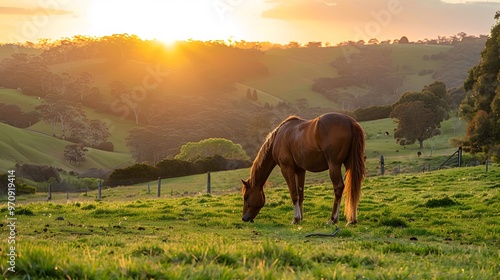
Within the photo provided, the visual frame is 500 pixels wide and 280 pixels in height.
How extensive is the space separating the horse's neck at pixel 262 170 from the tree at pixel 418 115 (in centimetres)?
6089

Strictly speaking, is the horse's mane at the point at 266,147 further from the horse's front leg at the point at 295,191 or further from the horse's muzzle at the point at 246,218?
the horse's muzzle at the point at 246,218

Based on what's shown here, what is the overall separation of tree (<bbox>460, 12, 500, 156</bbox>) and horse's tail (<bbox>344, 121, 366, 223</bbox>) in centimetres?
1929

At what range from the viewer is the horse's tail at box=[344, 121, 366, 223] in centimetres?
1488

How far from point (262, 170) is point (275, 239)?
5.86 meters

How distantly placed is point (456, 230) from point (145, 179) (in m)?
46.0

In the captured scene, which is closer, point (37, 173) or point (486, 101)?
point (486, 101)

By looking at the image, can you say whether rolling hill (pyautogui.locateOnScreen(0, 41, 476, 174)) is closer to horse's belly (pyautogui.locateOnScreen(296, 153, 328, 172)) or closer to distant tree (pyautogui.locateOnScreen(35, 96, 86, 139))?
distant tree (pyautogui.locateOnScreen(35, 96, 86, 139))

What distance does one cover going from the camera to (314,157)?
1595 centimetres

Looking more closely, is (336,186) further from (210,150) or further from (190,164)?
(210,150)

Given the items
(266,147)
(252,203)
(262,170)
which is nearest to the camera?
(252,203)

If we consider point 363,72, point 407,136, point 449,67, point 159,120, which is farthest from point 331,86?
point 407,136

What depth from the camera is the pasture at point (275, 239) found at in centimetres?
521

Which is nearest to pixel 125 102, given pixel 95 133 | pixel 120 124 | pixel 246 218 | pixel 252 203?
pixel 120 124

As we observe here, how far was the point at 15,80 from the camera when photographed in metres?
145
